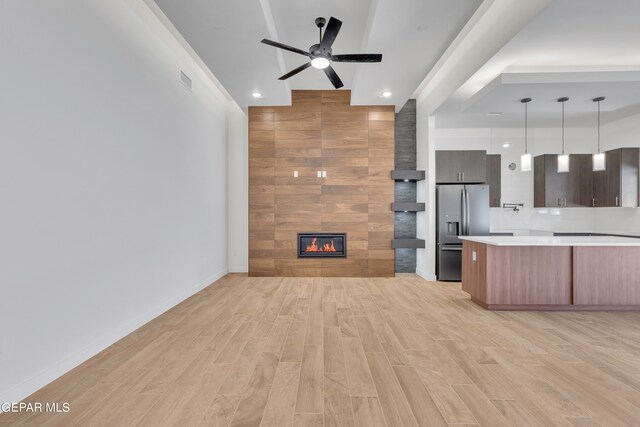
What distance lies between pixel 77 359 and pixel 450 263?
499 centimetres

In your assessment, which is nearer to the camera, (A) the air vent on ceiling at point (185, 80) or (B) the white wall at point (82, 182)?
(B) the white wall at point (82, 182)

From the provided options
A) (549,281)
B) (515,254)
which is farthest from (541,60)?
(549,281)

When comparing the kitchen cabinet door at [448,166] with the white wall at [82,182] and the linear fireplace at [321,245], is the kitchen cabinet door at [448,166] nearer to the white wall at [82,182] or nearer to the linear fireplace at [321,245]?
the linear fireplace at [321,245]

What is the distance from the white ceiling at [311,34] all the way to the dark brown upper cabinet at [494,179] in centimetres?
257

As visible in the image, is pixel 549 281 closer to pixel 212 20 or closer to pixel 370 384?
pixel 370 384

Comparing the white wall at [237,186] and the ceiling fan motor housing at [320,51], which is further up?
the ceiling fan motor housing at [320,51]

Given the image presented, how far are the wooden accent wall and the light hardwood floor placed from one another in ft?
6.48

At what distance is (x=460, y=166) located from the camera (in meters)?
5.30

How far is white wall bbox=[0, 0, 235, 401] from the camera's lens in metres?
1.76

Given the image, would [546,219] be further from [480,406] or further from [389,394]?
[389,394]

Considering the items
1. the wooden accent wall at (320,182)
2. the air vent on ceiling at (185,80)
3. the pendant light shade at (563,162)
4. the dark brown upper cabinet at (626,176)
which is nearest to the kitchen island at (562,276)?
the pendant light shade at (563,162)

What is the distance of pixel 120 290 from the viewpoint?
105 inches

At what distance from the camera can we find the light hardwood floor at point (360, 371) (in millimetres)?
1616

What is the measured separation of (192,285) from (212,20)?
128 inches
